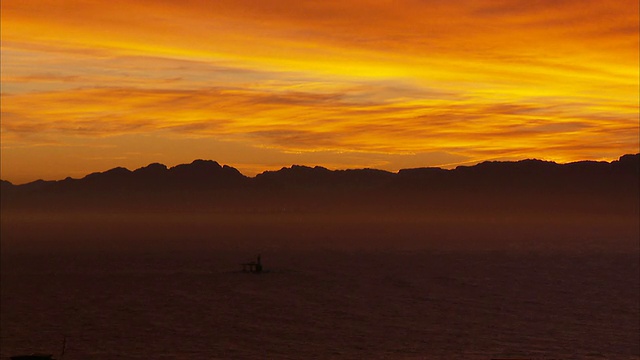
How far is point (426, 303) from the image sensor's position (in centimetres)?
11512

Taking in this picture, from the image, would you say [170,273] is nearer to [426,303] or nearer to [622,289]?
[426,303]

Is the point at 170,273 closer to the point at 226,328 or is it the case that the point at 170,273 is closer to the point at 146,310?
the point at 146,310

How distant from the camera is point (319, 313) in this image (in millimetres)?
104188

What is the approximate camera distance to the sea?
80.2m

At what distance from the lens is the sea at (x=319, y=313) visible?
80.2m

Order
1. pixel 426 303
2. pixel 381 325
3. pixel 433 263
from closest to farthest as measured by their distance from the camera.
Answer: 1. pixel 381 325
2. pixel 426 303
3. pixel 433 263

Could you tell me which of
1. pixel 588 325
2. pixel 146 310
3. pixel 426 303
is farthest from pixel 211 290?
pixel 588 325

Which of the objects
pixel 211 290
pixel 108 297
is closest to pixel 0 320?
pixel 108 297

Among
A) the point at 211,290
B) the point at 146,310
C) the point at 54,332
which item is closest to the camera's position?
the point at 54,332

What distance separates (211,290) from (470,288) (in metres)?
39.9

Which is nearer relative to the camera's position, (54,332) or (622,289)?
(54,332)

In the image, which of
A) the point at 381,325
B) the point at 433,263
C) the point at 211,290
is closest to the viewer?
the point at 381,325

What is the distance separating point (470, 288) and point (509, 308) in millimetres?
24206

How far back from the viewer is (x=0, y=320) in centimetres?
9681
